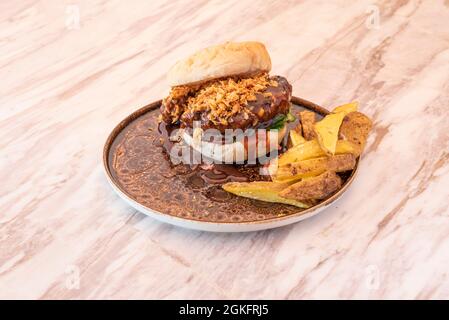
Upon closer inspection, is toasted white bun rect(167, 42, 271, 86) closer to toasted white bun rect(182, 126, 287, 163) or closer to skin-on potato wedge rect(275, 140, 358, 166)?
toasted white bun rect(182, 126, 287, 163)

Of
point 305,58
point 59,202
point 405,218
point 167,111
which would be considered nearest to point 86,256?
point 59,202

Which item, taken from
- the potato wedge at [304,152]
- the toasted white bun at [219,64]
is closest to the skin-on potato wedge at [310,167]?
the potato wedge at [304,152]

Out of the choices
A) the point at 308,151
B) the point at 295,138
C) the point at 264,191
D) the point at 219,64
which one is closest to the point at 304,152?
the point at 308,151

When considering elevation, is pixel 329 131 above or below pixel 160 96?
above

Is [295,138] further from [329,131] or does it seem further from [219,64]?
[219,64]

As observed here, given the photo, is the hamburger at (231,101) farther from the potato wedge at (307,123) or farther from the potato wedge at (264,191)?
the potato wedge at (264,191)

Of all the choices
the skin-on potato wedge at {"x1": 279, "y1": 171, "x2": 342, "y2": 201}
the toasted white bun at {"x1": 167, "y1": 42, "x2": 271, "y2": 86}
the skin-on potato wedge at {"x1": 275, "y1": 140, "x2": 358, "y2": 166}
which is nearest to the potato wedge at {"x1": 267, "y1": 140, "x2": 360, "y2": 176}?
the skin-on potato wedge at {"x1": 275, "y1": 140, "x2": 358, "y2": 166}

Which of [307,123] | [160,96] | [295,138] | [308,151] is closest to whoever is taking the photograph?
[308,151]
